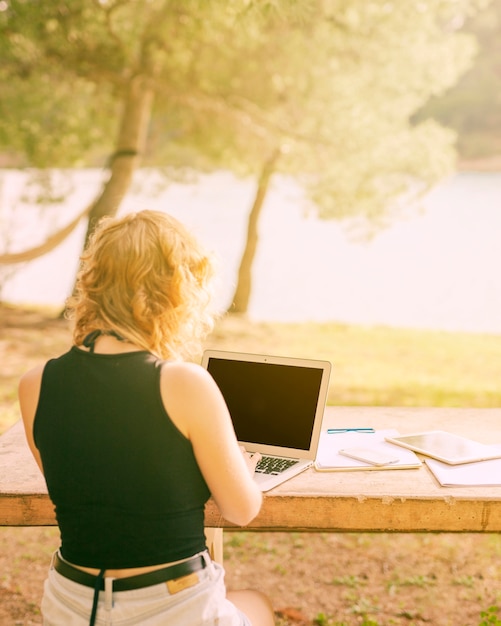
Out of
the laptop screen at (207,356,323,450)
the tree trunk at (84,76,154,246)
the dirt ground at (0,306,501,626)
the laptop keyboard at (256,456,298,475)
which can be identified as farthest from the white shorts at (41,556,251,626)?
the tree trunk at (84,76,154,246)

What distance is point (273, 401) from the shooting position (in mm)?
2252

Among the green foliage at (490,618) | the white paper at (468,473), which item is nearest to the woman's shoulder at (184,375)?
the white paper at (468,473)

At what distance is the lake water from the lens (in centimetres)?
1087

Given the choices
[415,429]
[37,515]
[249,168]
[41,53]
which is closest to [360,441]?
[415,429]

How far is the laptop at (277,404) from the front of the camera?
220cm

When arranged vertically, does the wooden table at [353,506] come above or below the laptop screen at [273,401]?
below

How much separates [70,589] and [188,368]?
0.52 meters

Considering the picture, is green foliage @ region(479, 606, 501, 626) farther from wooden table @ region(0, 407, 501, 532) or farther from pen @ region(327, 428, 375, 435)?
wooden table @ region(0, 407, 501, 532)

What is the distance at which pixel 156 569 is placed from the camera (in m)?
1.48

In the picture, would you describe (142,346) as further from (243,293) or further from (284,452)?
(243,293)

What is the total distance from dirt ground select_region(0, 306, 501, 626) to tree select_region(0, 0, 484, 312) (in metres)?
5.74

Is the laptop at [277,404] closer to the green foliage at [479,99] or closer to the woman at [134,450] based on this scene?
the woman at [134,450]

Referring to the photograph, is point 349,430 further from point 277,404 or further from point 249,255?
point 249,255

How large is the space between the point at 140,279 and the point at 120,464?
36cm
